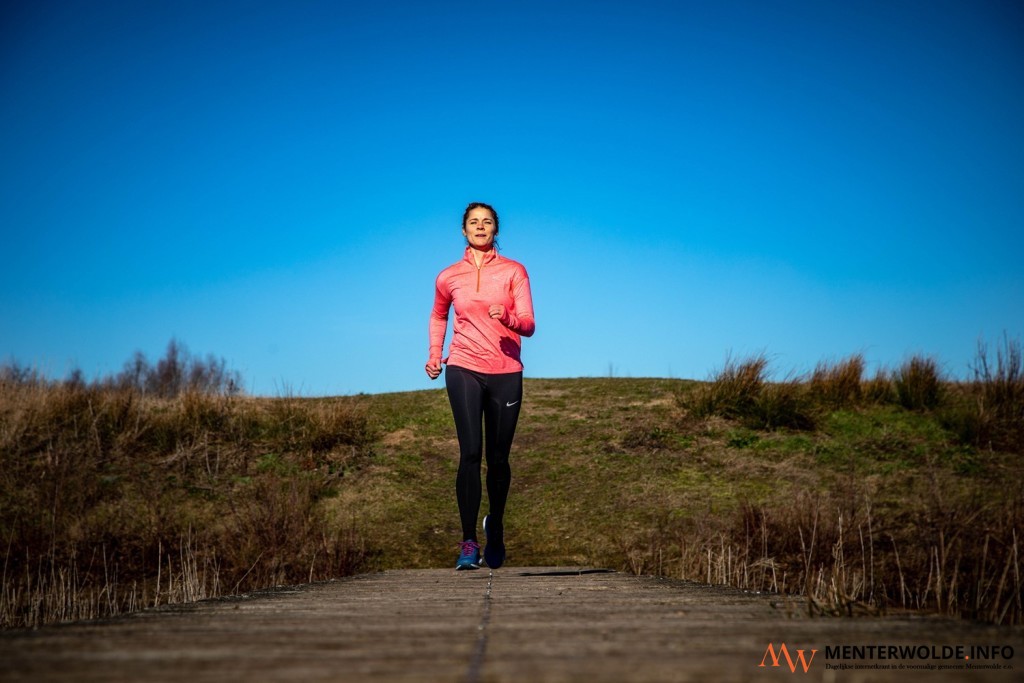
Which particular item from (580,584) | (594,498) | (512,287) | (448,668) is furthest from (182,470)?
(448,668)

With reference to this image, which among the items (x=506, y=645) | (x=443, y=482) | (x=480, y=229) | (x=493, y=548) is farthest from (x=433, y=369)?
(x=443, y=482)

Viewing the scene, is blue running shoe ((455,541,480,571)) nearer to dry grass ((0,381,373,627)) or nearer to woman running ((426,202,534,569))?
woman running ((426,202,534,569))

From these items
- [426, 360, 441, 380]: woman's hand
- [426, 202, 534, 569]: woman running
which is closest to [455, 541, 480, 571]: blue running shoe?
[426, 202, 534, 569]: woman running

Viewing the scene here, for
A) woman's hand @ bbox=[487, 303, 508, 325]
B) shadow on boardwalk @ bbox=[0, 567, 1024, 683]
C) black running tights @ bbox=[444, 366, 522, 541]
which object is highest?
woman's hand @ bbox=[487, 303, 508, 325]

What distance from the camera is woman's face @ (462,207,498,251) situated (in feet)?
17.3

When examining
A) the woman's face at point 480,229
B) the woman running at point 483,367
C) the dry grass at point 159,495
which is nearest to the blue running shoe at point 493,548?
the woman running at point 483,367

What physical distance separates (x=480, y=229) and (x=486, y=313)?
611mm

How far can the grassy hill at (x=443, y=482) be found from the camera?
6512 millimetres

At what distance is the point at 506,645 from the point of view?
71.9 inches

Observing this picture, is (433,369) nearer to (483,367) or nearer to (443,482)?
(483,367)

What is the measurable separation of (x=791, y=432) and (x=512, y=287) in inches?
271

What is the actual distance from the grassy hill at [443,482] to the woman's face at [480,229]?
2.66 meters

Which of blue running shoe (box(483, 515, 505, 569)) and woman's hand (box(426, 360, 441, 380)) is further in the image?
woman's hand (box(426, 360, 441, 380))

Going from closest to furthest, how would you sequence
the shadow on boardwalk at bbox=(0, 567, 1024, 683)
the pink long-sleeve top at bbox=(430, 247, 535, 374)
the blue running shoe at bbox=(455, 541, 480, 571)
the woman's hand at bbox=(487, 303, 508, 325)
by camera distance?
the shadow on boardwalk at bbox=(0, 567, 1024, 683) < the woman's hand at bbox=(487, 303, 508, 325) < the blue running shoe at bbox=(455, 541, 480, 571) < the pink long-sleeve top at bbox=(430, 247, 535, 374)
